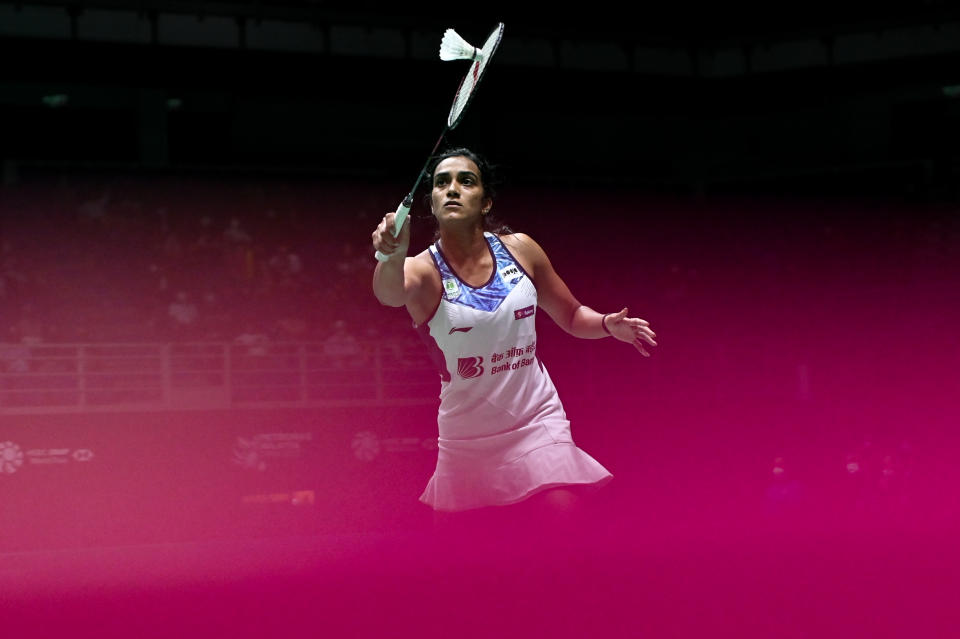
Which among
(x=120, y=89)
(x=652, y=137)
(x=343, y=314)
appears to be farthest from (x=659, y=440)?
(x=120, y=89)

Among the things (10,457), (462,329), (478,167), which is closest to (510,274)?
(462,329)

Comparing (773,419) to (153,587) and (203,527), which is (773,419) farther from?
(153,587)

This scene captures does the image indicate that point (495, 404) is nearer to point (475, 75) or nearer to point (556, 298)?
point (556, 298)

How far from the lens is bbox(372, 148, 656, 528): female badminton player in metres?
2.47

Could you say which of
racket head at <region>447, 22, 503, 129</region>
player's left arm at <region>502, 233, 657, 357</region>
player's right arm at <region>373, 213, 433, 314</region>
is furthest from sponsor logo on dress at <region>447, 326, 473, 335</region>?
racket head at <region>447, 22, 503, 129</region>

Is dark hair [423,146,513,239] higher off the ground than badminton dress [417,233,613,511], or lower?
higher

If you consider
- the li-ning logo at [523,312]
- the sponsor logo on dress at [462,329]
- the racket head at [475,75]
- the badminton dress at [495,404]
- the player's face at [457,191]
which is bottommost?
the badminton dress at [495,404]

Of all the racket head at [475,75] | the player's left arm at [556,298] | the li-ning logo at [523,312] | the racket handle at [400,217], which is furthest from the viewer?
the player's left arm at [556,298]

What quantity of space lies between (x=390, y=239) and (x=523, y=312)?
0.50 m

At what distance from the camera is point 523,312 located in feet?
8.30

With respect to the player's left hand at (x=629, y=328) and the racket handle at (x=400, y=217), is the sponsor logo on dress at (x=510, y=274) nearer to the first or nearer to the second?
the player's left hand at (x=629, y=328)

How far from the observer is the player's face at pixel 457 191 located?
2.57 metres

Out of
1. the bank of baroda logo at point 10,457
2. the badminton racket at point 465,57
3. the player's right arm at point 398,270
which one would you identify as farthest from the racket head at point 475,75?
the bank of baroda logo at point 10,457

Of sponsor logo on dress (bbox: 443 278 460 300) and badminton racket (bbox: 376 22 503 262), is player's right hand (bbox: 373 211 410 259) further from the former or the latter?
sponsor logo on dress (bbox: 443 278 460 300)
